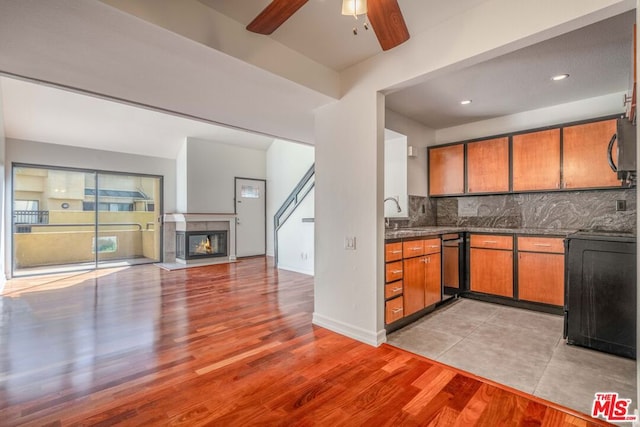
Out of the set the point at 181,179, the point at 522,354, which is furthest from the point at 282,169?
the point at 522,354

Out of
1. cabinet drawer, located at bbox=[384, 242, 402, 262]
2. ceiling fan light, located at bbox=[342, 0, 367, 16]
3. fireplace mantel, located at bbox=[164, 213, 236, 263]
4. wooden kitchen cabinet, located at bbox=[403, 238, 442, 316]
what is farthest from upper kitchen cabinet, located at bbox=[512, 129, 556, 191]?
fireplace mantel, located at bbox=[164, 213, 236, 263]

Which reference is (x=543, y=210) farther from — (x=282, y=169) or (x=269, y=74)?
(x=282, y=169)

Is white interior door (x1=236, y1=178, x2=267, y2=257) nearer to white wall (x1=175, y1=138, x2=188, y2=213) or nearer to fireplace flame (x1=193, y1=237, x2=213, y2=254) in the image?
fireplace flame (x1=193, y1=237, x2=213, y2=254)

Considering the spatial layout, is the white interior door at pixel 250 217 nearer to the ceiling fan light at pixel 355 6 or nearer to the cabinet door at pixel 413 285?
the cabinet door at pixel 413 285

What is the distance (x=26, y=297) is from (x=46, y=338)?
204cm

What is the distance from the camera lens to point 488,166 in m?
4.05

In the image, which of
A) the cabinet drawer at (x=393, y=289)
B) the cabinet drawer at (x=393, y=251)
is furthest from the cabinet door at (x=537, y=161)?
the cabinet drawer at (x=393, y=289)

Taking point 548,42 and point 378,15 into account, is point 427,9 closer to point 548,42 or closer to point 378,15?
point 378,15

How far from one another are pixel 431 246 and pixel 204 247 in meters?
5.38

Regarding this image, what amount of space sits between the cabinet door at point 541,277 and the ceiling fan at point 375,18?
2.86 meters

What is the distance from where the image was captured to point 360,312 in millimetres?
2723

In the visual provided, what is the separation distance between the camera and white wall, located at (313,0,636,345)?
1916mm

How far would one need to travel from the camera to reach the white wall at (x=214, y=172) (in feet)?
22.2

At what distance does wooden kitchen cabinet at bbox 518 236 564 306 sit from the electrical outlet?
7.01 feet
